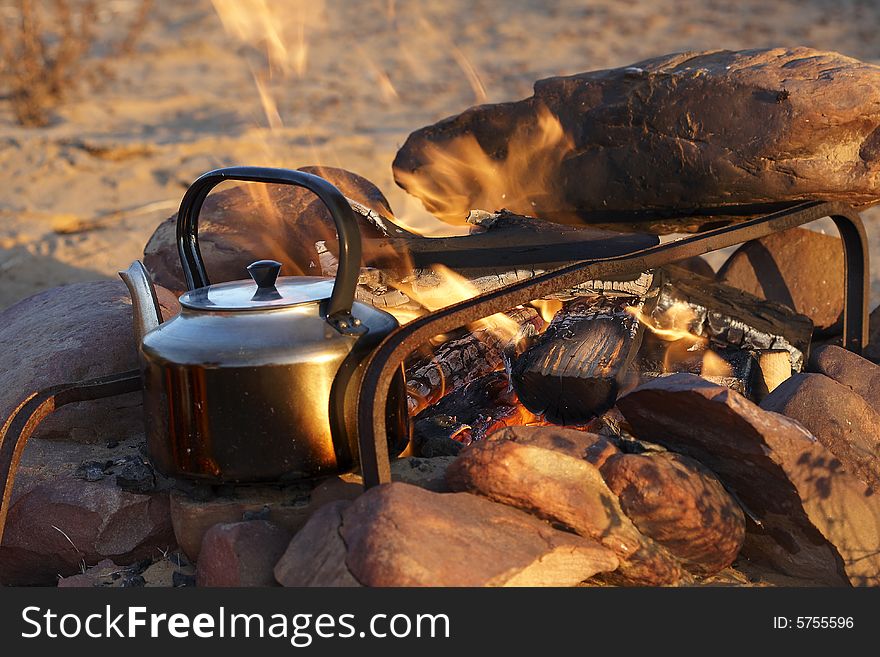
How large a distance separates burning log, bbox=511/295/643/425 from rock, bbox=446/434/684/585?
673 millimetres

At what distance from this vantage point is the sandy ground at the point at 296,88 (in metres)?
7.18

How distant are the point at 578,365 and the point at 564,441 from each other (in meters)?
0.63

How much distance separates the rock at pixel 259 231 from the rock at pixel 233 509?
1173mm

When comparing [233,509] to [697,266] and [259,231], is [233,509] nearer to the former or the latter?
[259,231]

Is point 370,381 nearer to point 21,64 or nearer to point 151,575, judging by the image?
point 151,575

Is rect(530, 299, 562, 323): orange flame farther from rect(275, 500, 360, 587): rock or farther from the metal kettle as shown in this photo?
rect(275, 500, 360, 587): rock

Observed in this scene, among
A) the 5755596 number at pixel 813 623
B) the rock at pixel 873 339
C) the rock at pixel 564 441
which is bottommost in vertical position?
the rock at pixel 873 339

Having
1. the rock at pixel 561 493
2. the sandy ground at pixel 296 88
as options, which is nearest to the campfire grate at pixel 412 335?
the rock at pixel 561 493

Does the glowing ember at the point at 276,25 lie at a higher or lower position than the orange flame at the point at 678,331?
higher

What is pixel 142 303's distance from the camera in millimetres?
2775

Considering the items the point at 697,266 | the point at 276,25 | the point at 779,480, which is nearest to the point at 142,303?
the point at 779,480

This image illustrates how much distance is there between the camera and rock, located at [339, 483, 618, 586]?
2.06 meters

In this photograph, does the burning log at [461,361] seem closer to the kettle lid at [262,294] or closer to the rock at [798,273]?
the kettle lid at [262,294]

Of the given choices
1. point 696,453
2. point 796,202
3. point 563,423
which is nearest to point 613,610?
point 696,453
